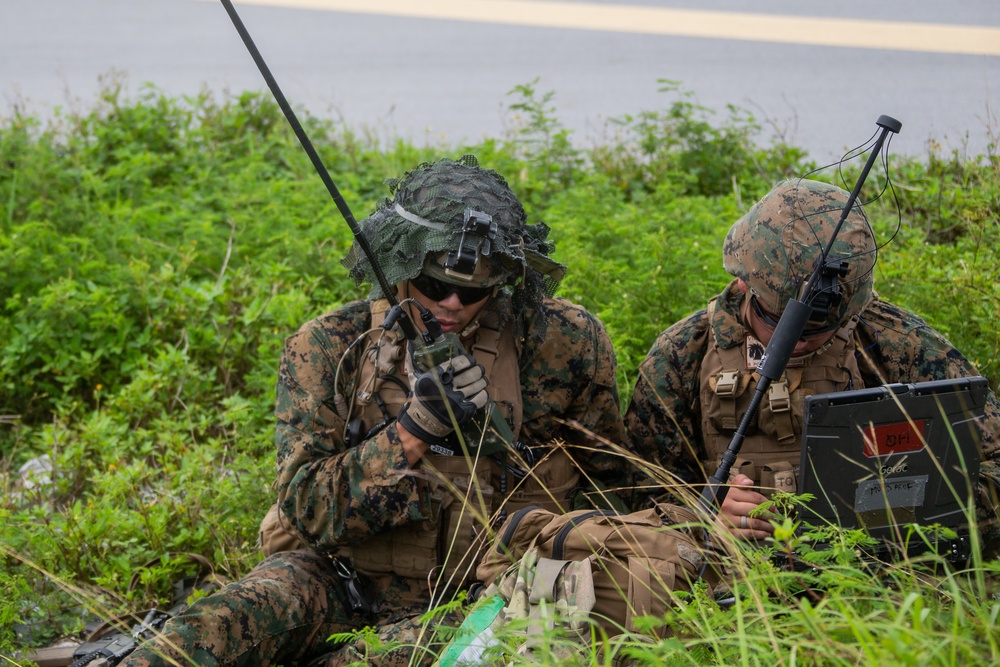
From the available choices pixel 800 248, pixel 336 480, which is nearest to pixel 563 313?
pixel 800 248

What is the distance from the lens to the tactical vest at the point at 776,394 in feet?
11.2

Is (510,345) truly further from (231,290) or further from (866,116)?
(866,116)

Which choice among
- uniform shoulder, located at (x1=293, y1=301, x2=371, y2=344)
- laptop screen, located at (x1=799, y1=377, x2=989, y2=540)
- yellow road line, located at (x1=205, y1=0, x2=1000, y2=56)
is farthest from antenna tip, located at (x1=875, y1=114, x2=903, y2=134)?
yellow road line, located at (x1=205, y1=0, x2=1000, y2=56)

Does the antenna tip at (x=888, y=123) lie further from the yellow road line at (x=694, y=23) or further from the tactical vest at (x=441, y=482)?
the yellow road line at (x=694, y=23)

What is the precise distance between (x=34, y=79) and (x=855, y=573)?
28.2ft

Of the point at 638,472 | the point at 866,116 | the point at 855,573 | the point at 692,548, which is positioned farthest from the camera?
the point at 866,116

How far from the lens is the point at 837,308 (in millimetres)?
3246

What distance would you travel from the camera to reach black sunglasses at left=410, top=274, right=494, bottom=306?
3.41 m

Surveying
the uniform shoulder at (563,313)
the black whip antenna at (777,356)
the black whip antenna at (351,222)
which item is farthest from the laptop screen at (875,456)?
the black whip antenna at (351,222)

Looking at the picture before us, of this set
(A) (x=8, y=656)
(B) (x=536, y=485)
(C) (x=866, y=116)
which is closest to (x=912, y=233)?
(C) (x=866, y=116)

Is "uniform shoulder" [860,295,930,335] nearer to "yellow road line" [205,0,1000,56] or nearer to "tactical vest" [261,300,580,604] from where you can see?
"tactical vest" [261,300,580,604]

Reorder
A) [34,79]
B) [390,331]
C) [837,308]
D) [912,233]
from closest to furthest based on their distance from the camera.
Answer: [837,308], [390,331], [912,233], [34,79]

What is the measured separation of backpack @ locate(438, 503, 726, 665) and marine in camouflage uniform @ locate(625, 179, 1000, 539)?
0.52 metres

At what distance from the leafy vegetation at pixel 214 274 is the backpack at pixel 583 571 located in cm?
21
